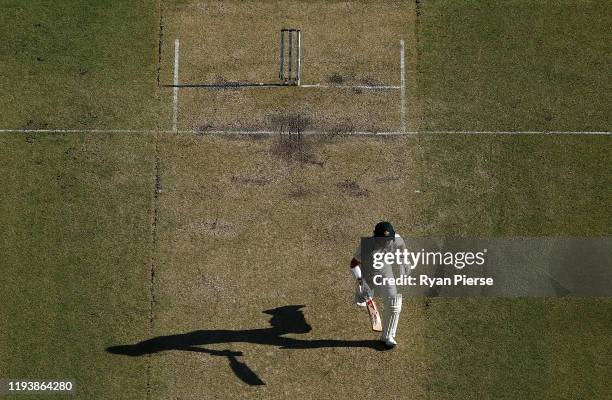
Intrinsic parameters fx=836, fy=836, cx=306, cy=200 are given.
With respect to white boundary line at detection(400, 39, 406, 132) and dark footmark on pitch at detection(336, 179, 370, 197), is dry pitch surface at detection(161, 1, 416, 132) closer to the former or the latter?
white boundary line at detection(400, 39, 406, 132)

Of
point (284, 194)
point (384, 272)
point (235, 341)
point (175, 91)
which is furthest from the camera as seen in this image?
point (175, 91)

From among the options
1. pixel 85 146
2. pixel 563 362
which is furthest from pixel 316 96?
pixel 563 362

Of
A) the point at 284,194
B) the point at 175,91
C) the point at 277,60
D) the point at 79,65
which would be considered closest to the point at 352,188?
the point at 284,194

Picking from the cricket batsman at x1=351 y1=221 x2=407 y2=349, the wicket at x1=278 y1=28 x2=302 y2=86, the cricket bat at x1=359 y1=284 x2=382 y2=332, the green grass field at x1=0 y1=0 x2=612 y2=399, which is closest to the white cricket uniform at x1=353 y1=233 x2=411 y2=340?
the cricket batsman at x1=351 y1=221 x2=407 y2=349

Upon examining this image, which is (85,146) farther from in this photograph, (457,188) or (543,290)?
(543,290)

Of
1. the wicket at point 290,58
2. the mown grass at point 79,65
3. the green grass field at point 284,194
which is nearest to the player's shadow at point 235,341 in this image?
the green grass field at point 284,194

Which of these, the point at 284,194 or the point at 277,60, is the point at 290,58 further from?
the point at 284,194
